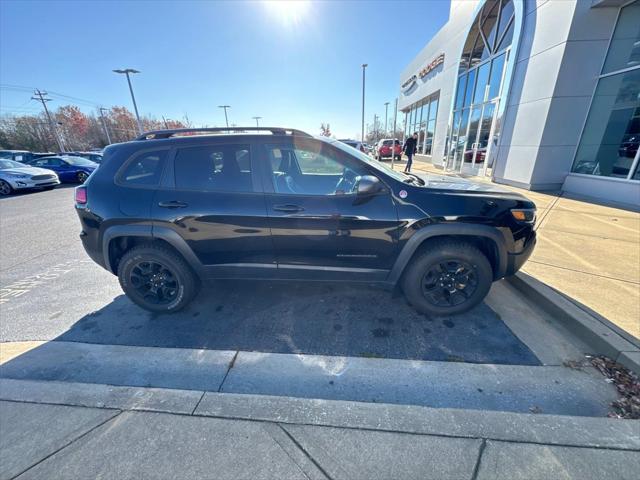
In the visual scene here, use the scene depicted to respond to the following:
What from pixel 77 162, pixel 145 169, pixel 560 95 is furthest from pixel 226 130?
pixel 77 162

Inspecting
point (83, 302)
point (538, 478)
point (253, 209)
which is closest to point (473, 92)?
point (253, 209)

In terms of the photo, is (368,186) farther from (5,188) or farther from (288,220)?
(5,188)

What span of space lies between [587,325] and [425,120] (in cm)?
2194

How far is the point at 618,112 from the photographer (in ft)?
22.1

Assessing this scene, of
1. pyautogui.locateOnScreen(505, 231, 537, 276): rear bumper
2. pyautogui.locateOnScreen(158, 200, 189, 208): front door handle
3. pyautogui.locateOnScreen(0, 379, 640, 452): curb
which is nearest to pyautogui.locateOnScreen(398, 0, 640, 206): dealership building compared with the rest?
pyautogui.locateOnScreen(505, 231, 537, 276): rear bumper

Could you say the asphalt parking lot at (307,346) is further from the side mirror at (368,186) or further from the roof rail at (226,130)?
the roof rail at (226,130)

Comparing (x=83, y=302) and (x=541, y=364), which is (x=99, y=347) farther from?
(x=541, y=364)

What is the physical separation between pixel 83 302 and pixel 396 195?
3964mm

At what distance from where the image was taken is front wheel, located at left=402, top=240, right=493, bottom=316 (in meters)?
2.64

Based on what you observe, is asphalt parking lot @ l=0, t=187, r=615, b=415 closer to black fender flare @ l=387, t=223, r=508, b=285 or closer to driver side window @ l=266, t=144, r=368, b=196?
black fender flare @ l=387, t=223, r=508, b=285

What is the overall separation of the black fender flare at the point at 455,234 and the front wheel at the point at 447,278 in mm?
127

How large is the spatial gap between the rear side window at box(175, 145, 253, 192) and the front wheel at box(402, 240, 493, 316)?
195cm

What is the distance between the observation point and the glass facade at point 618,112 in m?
6.32

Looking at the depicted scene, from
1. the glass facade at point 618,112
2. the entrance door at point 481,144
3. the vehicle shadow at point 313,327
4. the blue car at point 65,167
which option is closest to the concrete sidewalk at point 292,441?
the vehicle shadow at point 313,327
